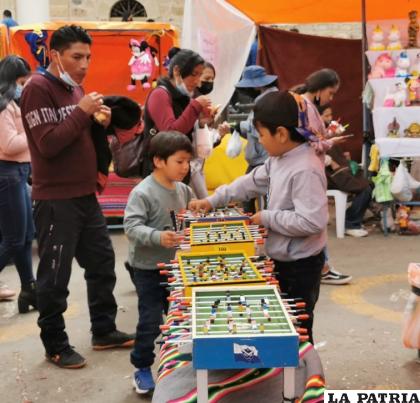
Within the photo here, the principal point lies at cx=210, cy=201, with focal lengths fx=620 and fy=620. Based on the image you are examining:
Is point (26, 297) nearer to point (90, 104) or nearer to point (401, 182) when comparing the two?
point (90, 104)

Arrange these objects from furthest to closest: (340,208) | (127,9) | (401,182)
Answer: (127,9) → (340,208) → (401,182)

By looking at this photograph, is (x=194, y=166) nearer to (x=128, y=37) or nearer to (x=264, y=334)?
(x=264, y=334)

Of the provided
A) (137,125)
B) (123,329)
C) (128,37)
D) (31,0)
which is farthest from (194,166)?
(31,0)

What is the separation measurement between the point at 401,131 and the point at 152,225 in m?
4.60

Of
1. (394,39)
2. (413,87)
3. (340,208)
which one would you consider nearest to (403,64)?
(413,87)

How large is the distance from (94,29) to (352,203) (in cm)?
407

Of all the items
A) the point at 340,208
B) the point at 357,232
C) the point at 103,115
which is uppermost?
the point at 103,115

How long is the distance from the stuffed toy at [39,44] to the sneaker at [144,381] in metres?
5.45

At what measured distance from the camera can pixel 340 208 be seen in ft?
22.3

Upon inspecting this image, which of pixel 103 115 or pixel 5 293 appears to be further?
pixel 5 293

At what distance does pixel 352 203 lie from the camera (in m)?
7.12

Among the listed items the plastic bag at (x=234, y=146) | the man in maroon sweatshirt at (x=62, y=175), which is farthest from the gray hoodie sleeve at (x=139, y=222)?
the plastic bag at (x=234, y=146)

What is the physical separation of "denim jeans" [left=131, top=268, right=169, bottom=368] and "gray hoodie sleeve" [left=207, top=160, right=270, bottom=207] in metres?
0.50

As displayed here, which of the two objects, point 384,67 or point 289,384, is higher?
point 384,67
